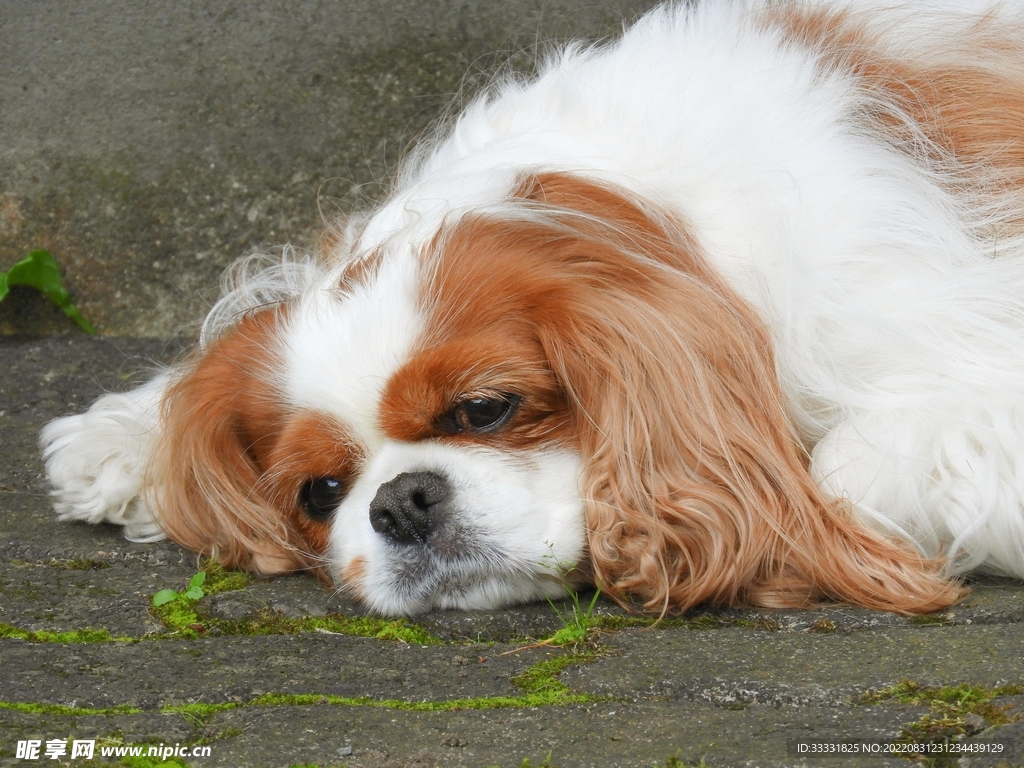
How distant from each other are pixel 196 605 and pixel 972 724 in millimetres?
1886

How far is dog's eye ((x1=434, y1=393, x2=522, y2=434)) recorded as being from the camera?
2.96 metres

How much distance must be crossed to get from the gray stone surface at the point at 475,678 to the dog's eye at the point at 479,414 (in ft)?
1.51

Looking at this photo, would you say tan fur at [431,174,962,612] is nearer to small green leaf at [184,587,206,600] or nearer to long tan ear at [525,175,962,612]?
long tan ear at [525,175,962,612]

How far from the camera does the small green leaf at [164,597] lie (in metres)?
3.00

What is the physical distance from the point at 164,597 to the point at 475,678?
3.28ft

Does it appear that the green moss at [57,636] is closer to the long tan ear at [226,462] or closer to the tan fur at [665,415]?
the long tan ear at [226,462]

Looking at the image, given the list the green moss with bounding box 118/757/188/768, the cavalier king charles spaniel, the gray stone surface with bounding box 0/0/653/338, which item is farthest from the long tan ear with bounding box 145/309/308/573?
the gray stone surface with bounding box 0/0/653/338

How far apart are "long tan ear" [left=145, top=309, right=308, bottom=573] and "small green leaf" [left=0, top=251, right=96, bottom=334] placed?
72.4 inches

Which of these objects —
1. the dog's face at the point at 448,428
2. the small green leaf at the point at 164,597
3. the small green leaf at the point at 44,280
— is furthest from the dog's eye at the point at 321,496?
the small green leaf at the point at 44,280

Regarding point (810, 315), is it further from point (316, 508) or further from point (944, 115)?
point (316, 508)

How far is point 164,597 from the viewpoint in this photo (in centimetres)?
303

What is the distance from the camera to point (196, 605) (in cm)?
303

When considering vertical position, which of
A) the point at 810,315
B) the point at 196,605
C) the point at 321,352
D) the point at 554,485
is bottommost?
the point at 196,605

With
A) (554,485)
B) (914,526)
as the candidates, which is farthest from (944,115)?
(554,485)
